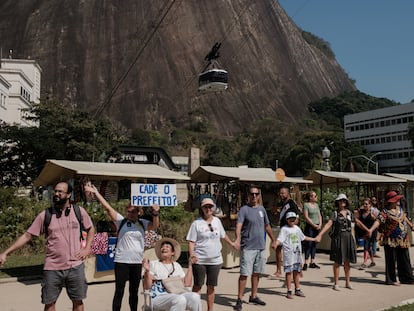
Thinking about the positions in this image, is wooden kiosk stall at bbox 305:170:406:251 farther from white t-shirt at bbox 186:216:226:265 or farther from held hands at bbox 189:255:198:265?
held hands at bbox 189:255:198:265

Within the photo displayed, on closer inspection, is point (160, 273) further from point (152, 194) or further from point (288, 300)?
point (152, 194)

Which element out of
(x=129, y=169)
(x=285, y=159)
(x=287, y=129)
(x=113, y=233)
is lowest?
(x=113, y=233)

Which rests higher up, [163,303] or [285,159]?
[285,159]

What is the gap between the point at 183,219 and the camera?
15.4 metres

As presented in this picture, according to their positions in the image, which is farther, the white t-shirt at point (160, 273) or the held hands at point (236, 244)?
the held hands at point (236, 244)

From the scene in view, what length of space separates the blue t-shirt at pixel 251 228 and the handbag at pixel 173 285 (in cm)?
176

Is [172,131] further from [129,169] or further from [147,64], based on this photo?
[129,169]

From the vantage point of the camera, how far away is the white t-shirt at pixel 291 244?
24.4ft

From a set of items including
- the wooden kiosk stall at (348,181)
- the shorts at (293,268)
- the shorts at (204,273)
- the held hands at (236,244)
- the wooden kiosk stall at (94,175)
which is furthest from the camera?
the wooden kiosk stall at (348,181)

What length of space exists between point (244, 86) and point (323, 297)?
10638cm

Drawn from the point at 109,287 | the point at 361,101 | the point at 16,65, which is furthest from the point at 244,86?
the point at 109,287

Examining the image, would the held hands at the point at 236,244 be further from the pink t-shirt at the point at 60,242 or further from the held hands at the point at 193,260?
the pink t-shirt at the point at 60,242

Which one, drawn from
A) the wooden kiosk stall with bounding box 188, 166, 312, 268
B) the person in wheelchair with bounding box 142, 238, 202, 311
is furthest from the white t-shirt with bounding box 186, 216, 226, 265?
the wooden kiosk stall with bounding box 188, 166, 312, 268

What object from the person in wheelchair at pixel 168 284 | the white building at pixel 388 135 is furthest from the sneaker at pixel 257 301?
the white building at pixel 388 135
